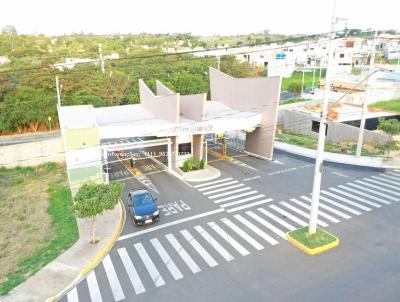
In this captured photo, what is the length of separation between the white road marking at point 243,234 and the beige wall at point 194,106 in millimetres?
10380

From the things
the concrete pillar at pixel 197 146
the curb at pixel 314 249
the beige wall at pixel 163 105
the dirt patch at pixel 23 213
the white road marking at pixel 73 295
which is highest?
the beige wall at pixel 163 105

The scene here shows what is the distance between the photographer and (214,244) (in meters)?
16.0

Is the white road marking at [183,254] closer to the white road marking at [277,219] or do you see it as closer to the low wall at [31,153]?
the white road marking at [277,219]

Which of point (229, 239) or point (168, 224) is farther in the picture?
point (168, 224)

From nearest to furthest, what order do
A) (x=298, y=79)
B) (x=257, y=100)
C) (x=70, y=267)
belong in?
(x=70, y=267) → (x=257, y=100) → (x=298, y=79)

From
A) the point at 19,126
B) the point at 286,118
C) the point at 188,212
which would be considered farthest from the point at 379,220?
the point at 19,126

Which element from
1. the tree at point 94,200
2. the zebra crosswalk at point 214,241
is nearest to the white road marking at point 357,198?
the zebra crosswalk at point 214,241

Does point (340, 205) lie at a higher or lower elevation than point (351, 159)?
lower

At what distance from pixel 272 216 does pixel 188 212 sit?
4.95 m

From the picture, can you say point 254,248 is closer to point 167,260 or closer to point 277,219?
point 277,219

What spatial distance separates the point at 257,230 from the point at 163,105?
14.1 metres

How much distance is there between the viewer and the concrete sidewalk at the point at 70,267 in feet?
41.6

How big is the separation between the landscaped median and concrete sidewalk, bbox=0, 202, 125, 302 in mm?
9105

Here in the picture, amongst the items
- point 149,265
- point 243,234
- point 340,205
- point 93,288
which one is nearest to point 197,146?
point 243,234
